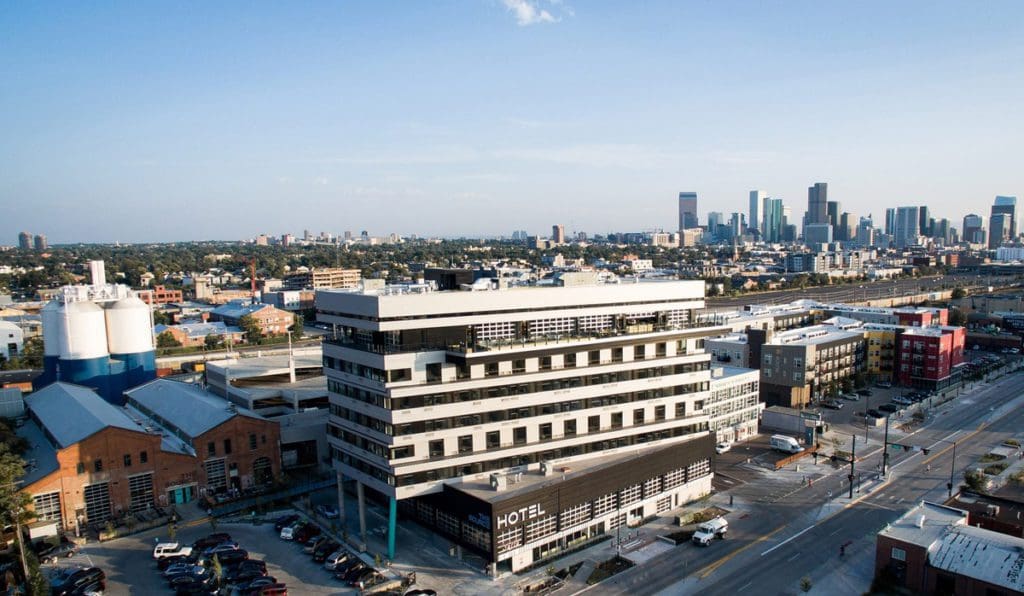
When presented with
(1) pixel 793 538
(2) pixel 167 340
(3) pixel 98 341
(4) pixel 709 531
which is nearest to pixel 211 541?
(4) pixel 709 531

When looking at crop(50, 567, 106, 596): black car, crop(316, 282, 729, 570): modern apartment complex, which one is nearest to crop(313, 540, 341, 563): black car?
crop(316, 282, 729, 570): modern apartment complex

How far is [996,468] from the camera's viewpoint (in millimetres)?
56344

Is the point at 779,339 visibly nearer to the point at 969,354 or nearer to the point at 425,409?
the point at 969,354

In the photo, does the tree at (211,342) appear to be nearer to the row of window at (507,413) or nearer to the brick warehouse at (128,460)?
the brick warehouse at (128,460)

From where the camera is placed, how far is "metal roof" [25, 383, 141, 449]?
50125 mm

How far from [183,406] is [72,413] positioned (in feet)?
28.0

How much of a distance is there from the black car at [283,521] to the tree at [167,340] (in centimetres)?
8566

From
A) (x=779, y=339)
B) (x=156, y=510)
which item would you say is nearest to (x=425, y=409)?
(x=156, y=510)

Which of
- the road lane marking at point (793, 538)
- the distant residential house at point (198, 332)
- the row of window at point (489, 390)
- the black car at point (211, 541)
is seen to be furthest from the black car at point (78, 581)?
the distant residential house at point (198, 332)

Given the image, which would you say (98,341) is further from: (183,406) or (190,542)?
(190,542)

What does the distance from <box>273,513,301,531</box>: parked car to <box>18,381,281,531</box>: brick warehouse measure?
7613mm

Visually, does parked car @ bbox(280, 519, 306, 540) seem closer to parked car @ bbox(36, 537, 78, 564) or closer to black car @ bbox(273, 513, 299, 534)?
black car @ bbox(273, 513, 299, 534)

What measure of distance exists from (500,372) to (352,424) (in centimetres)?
1048

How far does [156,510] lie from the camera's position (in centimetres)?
4988
